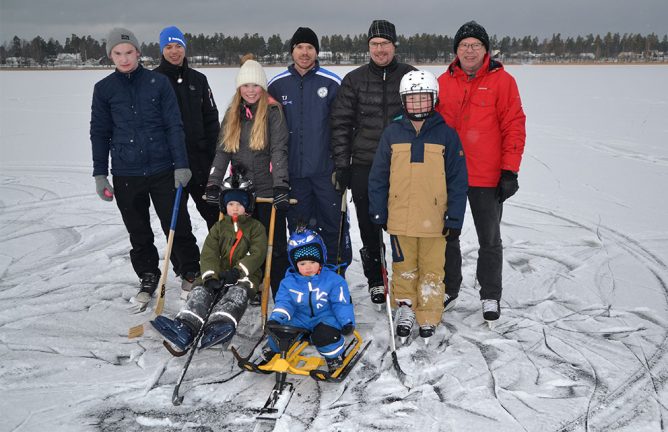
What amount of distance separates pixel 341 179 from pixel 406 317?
1.24 meters

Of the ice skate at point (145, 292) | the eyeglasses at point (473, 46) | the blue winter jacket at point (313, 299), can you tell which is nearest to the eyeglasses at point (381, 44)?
the eyeglasses at point (473, 46)

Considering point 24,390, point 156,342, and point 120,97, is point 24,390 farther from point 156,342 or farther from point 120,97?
point 120,97

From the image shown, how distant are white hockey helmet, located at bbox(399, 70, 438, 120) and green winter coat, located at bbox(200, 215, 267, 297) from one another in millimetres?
1564

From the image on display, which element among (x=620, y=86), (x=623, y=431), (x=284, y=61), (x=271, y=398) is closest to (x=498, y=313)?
(x=623, y=431)

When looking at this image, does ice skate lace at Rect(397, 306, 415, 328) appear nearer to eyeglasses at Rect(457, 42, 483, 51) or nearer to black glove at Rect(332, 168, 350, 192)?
black glove at Rect(332, 168, 350, 192)

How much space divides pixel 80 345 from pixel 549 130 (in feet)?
40.7

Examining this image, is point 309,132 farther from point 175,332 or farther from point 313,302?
point 175,332

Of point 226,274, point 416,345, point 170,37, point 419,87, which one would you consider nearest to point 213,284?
point 226,274

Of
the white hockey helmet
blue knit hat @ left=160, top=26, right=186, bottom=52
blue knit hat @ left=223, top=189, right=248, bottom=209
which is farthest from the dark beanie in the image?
blue knit hat @ left=223, top=189, right=248, bottom=209

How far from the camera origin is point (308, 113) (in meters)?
4.29

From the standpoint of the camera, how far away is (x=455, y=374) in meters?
3.47

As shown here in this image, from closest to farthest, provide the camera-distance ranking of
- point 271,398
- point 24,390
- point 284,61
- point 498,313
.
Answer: point 271,398
point 24,390
point 498,313
point 284,61

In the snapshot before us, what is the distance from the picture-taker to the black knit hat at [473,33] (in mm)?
3775

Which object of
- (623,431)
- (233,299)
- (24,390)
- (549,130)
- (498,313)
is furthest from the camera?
(549,130)
